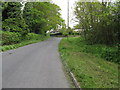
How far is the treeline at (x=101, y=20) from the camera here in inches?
459

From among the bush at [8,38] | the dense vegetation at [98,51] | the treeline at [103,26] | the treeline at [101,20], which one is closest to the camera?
the dense vegetation at [98,51]

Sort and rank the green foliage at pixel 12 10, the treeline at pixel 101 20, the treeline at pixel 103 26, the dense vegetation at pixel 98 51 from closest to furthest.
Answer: the dense vegetation at pixel 98 51
the treeline at pixel 103 26
the treeline at pixel 101 20
the green foliage at pixel 12 10

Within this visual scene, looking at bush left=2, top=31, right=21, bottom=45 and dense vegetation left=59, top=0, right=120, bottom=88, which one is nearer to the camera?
dense vegetation left=59, top=0, right=120, bottom=88

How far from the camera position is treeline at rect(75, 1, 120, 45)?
1166cm

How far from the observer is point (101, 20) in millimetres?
13953

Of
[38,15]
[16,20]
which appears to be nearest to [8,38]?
[16,20]

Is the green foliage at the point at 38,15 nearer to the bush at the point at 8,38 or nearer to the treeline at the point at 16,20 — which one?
the treeline at the point at 16,20

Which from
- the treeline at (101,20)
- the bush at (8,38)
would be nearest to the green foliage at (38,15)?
Result: the bush at (8,38)

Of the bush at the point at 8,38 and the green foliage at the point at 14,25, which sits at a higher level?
the green foliage at the point at 14,25

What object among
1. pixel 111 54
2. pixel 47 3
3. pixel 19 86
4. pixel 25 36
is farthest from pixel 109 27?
pixel 47 3

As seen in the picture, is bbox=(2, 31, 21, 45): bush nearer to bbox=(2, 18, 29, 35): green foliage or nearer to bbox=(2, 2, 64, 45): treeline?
bbox=(2, 2, 64, 45): treeline

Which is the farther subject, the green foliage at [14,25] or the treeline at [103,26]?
the green foliage at [14,25]

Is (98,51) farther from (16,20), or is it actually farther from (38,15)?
(38,15)

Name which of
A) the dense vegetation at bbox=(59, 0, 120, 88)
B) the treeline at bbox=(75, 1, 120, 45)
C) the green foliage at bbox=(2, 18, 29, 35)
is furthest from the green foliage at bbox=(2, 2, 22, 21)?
the treeline at bbox=(75, 1, 120, 45)
